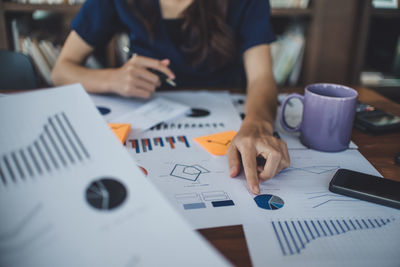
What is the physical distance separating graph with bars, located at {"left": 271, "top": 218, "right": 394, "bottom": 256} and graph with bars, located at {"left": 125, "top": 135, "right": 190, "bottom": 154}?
0.25 metres

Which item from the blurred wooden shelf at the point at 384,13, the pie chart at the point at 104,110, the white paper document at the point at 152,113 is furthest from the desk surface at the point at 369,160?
the blurred wooden shelf at the point at 384,13

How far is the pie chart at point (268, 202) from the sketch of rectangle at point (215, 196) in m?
0.04

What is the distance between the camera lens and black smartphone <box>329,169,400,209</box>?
16.6 inches

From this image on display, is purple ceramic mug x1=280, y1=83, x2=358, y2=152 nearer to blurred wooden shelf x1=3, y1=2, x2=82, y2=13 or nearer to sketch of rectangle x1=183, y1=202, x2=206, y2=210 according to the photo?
sketch of rectangle x1=183, y1=202, x2=206, y2=210

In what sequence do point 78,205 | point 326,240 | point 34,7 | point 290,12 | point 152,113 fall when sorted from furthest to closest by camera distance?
point 290,12, point 34,7, point 152,113, point 326,240, point 78,205

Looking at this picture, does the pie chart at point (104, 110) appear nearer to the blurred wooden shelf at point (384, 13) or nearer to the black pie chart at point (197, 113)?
the black pie chart at point (197, 113)

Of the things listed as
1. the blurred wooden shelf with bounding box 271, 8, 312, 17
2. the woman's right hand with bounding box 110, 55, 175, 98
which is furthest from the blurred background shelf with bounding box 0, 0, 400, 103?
the woman's right hand with bounding box 110, 55, 175, 98

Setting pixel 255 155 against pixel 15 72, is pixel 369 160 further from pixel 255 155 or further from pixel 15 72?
pixel 15 72

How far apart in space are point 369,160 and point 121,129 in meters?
0.44

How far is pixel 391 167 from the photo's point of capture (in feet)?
1.71

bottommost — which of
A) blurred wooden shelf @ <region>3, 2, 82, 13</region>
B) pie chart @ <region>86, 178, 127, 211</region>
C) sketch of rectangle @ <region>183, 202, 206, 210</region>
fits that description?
sketch of rectangle @ <region>183, 202, 206, 210</region>

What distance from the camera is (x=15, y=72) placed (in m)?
0.86

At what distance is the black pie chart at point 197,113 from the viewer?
714 millimetres

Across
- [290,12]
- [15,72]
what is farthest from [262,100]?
[290,12]
